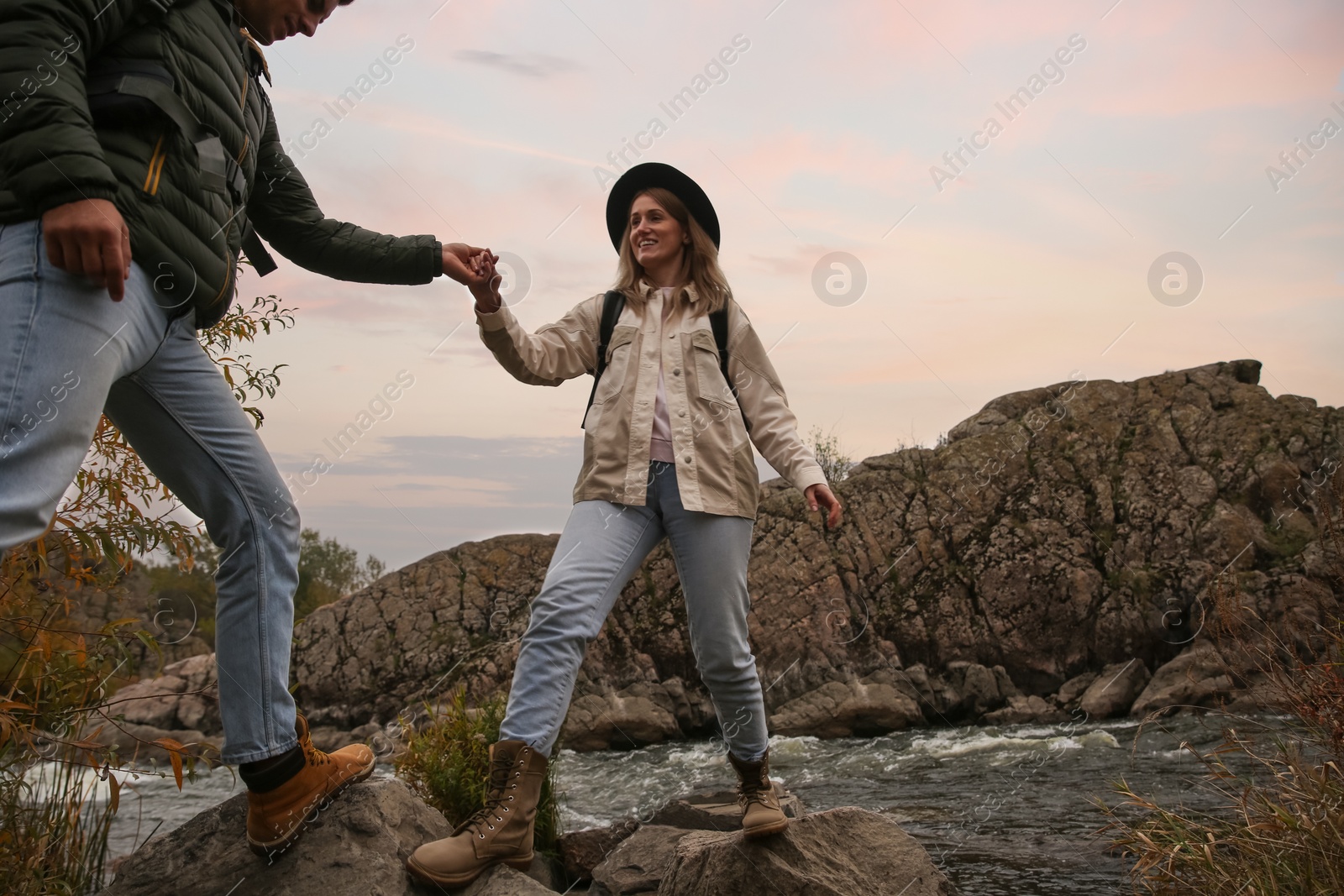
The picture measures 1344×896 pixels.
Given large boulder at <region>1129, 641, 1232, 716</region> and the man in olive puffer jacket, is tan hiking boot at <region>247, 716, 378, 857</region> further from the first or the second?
large boulder at <region>1129, 641, 1232, 716</region>

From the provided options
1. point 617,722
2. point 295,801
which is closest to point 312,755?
point 295,801

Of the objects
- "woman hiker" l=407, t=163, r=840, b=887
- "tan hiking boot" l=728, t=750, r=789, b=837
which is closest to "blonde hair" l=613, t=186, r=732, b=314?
"woman hiker" l=407, t=163, r=840, b=887

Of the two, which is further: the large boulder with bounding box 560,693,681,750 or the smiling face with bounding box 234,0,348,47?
the large boulder with bounding box 560,693,681,750

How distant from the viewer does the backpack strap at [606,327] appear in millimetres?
3881

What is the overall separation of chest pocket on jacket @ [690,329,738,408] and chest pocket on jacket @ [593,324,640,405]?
23cm

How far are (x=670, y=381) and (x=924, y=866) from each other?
219 centimetres

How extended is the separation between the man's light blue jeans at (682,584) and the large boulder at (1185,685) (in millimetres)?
9342

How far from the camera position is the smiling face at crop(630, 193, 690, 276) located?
4047 mm

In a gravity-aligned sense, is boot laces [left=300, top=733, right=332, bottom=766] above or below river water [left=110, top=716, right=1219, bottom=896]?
above

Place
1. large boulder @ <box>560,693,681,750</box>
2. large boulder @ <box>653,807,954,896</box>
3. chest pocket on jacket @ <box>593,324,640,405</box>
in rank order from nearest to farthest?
large boulder @ <box>653,807,954,896</box>, chest pocket on jacket @ <box>593,324,640,405</box>, large boulder @ <box>560,693,681,750</box>

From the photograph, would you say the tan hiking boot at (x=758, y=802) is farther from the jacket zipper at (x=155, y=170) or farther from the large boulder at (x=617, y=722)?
the large boulder at (x=617, y=722)

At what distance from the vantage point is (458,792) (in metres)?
5.53

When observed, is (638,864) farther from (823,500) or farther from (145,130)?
(145,130)

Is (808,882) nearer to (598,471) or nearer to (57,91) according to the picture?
(598,471)
